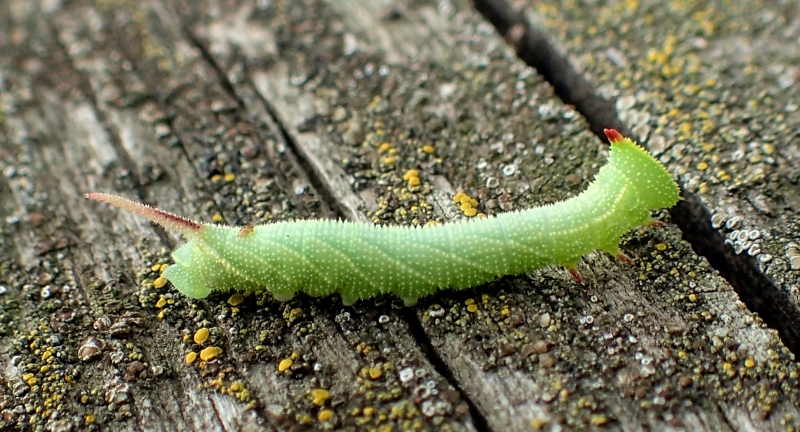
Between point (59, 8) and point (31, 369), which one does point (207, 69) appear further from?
point (31, 369)

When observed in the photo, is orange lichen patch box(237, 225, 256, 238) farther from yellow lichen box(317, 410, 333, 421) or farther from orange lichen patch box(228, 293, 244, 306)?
yellow lichen box(317, 410, 333, 421)

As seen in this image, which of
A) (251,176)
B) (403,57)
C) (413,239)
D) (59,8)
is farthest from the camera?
(59,8)

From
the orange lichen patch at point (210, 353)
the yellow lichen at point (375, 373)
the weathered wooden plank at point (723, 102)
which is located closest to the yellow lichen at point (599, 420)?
the yellow lichen at point (375, 373)

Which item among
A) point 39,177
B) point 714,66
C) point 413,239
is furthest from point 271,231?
point 714,66

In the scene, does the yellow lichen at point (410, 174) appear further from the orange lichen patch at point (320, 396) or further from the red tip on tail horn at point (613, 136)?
the orange lichen patch at point (320, 396)

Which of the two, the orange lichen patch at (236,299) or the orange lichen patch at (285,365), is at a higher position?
the orange lichen patch at (236,299)

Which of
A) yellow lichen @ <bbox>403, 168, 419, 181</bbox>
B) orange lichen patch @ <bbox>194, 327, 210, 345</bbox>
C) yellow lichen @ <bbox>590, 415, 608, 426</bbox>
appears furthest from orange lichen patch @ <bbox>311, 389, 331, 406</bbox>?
yellow lichen @ <bbox>403, 168, 419, 181</bbox>

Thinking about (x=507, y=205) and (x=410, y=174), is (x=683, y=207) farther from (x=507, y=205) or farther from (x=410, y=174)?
(x=410, y=174)
